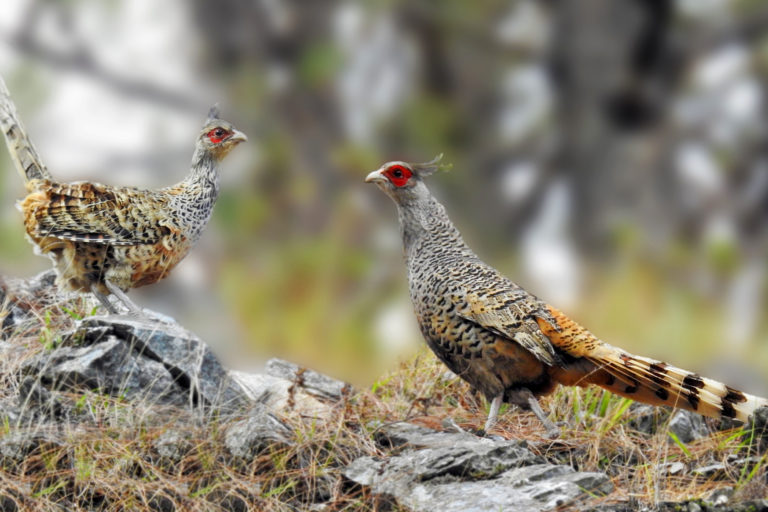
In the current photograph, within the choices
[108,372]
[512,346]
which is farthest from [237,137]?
[512,346]

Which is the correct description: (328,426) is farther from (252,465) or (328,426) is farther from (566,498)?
(566,498)

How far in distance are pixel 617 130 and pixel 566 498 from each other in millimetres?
5457

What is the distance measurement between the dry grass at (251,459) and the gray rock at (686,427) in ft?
0.46

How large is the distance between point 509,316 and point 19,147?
9.03 feet

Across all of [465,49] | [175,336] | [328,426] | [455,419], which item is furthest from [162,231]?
[465,49]

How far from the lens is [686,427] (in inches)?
199

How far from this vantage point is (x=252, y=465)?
172 inches

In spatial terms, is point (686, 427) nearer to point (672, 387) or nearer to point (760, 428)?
point (760, 428)

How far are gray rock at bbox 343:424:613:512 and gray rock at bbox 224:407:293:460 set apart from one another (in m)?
0.38

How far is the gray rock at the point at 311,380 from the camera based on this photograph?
5312mm

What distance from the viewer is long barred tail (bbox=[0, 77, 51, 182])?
5.01 metres

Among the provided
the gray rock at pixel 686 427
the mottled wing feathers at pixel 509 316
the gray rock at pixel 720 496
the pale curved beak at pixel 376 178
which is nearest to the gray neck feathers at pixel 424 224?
the pale curved beak at pixel 376 178

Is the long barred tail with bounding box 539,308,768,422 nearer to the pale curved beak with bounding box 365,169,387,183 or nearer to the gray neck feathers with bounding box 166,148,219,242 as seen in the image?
the pale curved beak with bounding box 365,169,387,183

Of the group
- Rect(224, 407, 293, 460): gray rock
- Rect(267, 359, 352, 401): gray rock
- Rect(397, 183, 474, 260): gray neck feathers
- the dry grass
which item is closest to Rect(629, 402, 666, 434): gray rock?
the dry grass
